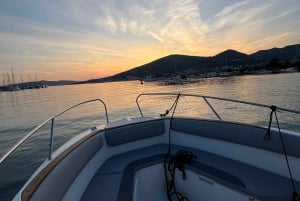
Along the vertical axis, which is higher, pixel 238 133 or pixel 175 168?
pixel 238 133

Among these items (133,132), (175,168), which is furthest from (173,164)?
(133,132)

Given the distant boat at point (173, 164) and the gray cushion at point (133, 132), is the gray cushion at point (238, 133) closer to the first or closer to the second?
the distant boat at point (173, 164)

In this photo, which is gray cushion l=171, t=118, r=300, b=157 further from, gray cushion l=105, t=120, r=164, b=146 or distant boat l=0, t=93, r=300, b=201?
gray cushion l=105, t=120, r=164, b=146

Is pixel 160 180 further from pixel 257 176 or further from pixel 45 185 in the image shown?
pixel 45 185

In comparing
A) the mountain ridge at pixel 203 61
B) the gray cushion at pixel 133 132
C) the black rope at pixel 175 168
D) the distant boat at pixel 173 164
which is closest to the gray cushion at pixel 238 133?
the distant boat at pixel 173 164

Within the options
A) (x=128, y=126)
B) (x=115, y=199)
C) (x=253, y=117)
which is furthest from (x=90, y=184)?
(x=253, y=117)

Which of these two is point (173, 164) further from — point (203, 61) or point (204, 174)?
point (203, 61)

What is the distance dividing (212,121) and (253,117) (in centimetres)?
1055

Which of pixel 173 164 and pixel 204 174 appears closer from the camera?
pixel 204 174

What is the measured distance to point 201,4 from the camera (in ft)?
24.5

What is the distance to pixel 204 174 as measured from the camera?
96.6 inches

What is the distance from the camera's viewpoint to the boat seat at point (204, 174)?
206 cm

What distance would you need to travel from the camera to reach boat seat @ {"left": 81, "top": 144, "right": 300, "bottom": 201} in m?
2.06

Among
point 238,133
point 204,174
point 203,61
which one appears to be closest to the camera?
point 204,174
